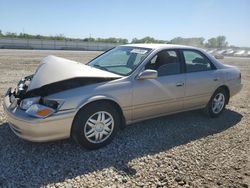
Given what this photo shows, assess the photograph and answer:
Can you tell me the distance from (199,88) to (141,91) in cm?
152

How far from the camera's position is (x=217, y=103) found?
548cm

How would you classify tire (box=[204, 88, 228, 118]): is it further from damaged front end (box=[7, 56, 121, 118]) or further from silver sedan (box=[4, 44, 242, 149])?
damaged front end (box=[7, 56, 121, 118])

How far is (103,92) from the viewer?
12.0 feet

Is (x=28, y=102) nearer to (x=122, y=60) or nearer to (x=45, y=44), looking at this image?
(x=122, y=60)

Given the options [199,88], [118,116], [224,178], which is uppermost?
[199,88]

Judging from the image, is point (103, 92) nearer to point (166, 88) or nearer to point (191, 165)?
point (166, 88)

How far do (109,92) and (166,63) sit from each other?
141 cm

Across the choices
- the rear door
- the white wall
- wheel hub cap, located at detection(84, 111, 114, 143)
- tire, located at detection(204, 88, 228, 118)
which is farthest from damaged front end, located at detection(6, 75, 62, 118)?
the white wall

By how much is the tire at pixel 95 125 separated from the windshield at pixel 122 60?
73cm

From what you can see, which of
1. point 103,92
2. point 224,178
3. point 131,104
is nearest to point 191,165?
point 224,178

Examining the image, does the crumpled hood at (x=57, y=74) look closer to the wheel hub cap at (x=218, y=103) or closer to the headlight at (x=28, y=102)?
the headlight at (x=28, y=102)

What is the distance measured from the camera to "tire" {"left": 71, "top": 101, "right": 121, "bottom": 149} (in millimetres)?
3539

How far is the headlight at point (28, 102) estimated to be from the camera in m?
3.43

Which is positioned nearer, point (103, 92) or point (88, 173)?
point (88, 173)
